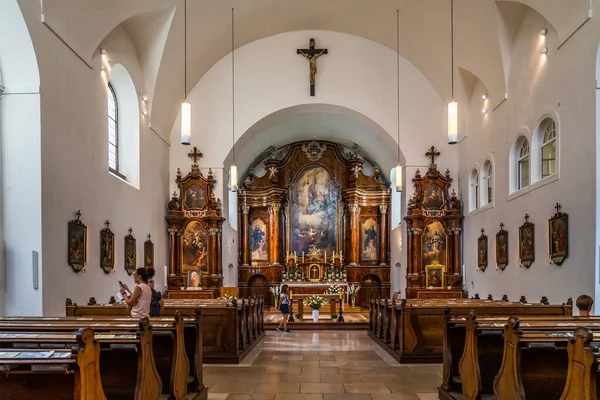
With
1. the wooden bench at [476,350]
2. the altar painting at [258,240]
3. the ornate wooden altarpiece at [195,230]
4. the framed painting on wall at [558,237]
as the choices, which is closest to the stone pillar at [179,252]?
the ornate wooden altarpiece at [195,230]

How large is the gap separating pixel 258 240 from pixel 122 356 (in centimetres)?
1829

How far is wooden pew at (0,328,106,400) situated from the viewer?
3707 millimetres

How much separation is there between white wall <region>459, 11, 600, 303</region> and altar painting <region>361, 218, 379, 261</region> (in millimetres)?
7141

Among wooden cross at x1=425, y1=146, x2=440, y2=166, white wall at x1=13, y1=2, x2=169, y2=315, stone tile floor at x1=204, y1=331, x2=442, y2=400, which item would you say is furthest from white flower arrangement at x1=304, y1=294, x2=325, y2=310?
wooden cross at x1=425, y1=146, x2=440, y2=166

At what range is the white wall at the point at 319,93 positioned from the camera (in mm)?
17812

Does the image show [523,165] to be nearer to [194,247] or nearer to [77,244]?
[77,244]

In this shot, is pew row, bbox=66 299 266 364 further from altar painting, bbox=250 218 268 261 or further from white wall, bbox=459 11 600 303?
altar painting, bbox=250 218 268 261

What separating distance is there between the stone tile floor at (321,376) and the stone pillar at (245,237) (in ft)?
36.8

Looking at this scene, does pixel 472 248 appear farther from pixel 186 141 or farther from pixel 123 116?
pixel 123 116

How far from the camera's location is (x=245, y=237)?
23.2m

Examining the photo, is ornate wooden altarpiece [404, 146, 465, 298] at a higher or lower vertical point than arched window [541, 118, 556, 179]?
lower

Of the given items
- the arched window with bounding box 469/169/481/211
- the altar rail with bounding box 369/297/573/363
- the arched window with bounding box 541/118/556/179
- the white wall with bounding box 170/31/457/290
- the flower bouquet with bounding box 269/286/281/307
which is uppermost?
the white wall with bounding box 170/31/457/290

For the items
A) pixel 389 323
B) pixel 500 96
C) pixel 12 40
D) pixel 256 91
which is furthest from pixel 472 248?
pixel 12 40

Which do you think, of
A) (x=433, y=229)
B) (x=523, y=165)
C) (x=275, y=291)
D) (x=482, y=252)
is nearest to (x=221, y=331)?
(x=523, y=165)
